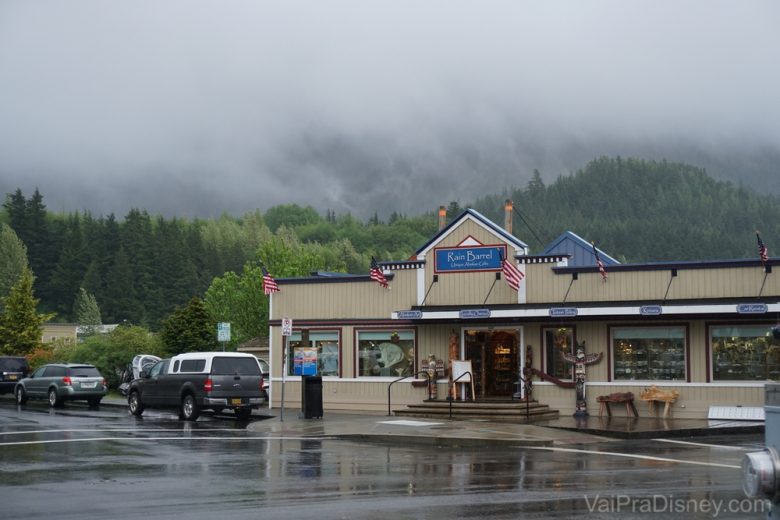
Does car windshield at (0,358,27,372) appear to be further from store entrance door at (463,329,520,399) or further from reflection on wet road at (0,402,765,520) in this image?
store entrance door at (463,329,520,399)

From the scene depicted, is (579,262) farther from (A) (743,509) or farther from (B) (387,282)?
(A) (743,509)

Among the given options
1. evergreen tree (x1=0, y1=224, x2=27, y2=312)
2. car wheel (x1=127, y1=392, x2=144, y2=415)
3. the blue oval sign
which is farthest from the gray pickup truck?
evergreen tree (x1=0, y1=224, x2=27, y2=312)

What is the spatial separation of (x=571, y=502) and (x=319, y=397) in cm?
1637

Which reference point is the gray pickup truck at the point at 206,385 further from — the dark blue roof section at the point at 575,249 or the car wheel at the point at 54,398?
the dark blue roof section at the point at 575,249

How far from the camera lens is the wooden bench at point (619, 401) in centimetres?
2772

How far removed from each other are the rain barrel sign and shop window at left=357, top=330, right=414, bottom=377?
253 centimetres

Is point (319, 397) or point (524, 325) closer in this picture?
point (319, 397)

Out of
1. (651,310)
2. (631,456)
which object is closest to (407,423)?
(651,310)

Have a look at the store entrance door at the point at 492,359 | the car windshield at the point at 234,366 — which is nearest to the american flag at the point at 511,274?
the store entrance door at the point at 492,359

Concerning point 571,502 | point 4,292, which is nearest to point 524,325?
point 571,502

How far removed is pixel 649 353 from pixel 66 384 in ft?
64.7

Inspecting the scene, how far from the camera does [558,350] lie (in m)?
29.4

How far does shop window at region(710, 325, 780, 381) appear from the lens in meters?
27.0

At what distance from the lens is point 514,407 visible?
27.6 m
